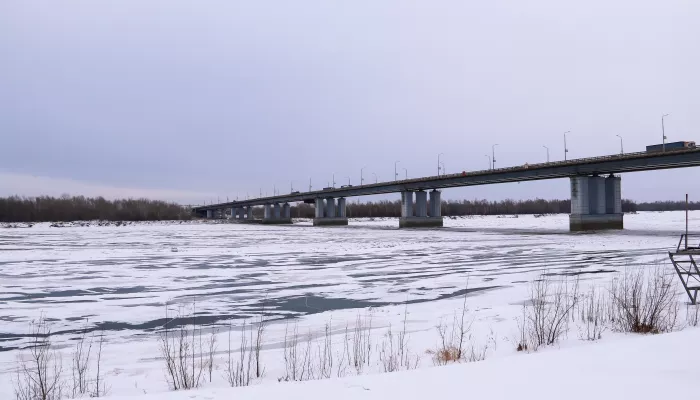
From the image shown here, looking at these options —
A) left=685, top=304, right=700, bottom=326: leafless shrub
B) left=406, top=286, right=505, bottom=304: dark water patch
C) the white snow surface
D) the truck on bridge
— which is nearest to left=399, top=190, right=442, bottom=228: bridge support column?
the truck on bridge

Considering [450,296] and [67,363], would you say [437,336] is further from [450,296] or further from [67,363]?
[67,363]

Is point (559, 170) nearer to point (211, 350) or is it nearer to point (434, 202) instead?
point (434, 202)

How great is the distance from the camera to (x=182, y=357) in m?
9.09

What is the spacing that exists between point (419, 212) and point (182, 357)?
85.9 meters

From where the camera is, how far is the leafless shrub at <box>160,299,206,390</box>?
306 inches

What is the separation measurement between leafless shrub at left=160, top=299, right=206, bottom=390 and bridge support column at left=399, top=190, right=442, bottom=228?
76.9 m

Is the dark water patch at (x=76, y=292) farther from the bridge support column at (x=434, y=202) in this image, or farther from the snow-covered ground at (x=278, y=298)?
the bridge support column at (x=434, y=202)

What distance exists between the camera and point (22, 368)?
913 cm

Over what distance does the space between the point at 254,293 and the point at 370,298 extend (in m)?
4.08

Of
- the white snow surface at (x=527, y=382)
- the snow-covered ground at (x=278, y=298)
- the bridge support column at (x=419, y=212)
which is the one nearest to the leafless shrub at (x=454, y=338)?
the snow-covered ground at (x=278, y=298)

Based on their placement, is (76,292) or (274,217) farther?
(274,217)

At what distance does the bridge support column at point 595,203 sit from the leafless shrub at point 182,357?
178 feet

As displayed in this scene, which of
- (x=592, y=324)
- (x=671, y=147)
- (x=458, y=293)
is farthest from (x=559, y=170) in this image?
(x=592, y=324)

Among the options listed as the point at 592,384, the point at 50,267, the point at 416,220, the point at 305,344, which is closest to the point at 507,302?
the point at 305,344
